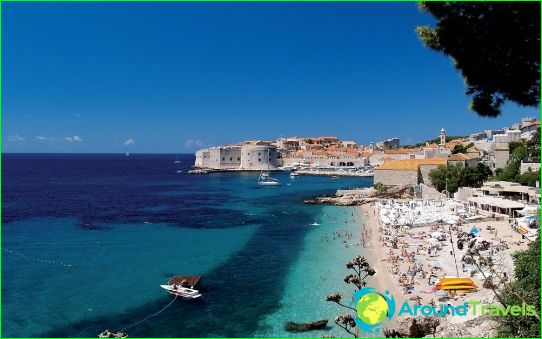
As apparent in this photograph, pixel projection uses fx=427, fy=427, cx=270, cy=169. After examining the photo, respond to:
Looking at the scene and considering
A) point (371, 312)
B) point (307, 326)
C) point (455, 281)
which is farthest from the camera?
point (455, 281)

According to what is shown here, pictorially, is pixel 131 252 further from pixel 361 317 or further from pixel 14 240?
pixel 361 317

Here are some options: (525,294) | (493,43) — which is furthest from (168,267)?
(493,43)

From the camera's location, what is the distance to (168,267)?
48.8 ft

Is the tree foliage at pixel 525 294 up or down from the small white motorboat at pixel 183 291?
up

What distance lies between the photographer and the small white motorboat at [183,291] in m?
11.6

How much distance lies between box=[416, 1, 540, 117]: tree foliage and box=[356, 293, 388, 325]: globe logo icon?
474cm

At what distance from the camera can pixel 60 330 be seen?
9945 mm

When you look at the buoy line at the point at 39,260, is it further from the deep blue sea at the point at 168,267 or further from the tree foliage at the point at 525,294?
the tree foliage at the point at 525,294

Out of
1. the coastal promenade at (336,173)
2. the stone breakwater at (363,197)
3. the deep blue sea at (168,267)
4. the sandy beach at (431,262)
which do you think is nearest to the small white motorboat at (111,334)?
the deep blue sea at (168,267)

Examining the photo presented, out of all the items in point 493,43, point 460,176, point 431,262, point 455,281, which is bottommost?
point 431,262

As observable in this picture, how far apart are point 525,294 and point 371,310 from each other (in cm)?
320

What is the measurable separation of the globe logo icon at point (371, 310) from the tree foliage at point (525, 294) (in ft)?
8.42

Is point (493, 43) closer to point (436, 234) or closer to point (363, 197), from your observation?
point (436, 234)

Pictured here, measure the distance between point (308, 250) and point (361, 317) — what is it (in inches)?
319
